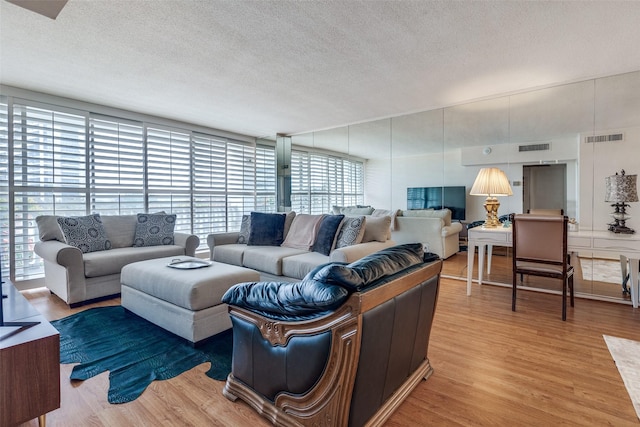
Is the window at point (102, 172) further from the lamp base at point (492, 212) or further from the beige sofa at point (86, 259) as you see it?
the lamp base at point (492, 212)

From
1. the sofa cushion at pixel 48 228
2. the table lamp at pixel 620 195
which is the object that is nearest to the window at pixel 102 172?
the sofa cushion at pixel 48 228

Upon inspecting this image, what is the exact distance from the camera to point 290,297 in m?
1.24

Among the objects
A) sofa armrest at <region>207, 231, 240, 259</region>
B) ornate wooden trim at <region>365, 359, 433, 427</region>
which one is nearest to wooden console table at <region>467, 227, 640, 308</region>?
ornate wooden trim at <region>365, 359, 433, 427</region>

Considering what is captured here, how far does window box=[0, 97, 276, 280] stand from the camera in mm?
3479

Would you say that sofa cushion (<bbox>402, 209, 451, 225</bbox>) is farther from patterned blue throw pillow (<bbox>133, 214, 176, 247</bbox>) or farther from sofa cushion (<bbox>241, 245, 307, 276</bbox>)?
patterned blue throw pillow (<bbox>133, 214, 176, 247</bbox>)

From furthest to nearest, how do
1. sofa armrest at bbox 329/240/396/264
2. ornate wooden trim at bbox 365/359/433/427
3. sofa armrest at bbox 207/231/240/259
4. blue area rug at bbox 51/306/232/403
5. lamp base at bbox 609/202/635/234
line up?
sofa armrest at bbox 207/231/240/259 → lamp base at bbox 609/202/635/234 → sofa armrest at bbox 329/240/396/264 → blue area rug at bbox 51/306/232/403 → ornate wooden trim at bbox 365/359/433/427

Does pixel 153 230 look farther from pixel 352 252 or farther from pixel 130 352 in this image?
pixel 352 252

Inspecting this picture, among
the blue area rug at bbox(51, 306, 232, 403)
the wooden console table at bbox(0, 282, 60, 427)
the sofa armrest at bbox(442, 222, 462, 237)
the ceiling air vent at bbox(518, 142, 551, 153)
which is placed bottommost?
the blue area rug at bbox(51, 306, 232, 403)

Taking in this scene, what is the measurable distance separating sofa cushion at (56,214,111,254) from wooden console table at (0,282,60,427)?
236 centimetres

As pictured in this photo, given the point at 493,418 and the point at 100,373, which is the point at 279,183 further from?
the point at 493,418

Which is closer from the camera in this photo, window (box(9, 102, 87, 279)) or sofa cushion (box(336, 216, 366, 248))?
sofa cushion (box(336, 216, 366, 248))

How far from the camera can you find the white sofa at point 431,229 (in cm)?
438

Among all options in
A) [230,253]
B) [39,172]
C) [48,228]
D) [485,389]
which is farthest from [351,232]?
[39,172]

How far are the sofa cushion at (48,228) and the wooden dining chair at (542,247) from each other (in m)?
4.80
